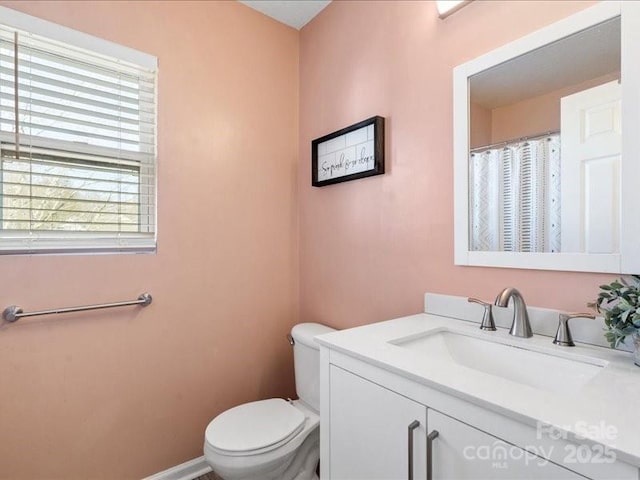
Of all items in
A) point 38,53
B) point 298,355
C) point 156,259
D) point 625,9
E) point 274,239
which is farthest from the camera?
point 274,239

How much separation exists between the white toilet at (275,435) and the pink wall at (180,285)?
0.32 m

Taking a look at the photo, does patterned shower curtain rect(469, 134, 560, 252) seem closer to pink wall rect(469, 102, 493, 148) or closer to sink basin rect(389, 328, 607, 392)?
pink wall rect(469, 102, 493, 148)

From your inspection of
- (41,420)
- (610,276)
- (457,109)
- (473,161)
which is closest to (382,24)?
(457,109)

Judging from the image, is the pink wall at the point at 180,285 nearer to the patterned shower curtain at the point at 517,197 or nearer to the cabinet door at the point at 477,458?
the patterned shower curtain at the point at 517,197

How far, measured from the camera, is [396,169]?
1508mm

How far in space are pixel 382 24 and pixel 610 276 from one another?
1344 mm

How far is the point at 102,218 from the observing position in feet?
4.89

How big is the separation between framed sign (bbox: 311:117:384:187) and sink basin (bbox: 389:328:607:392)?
0.77m

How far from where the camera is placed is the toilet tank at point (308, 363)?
1626 millimetres

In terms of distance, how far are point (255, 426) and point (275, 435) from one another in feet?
0.35

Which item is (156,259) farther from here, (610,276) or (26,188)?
(610,276)

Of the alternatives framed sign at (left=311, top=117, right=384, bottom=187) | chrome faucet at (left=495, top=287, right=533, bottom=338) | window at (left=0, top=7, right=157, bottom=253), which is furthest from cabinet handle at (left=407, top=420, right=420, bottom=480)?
window at (left=0, top=7, right=157, bottom=253)

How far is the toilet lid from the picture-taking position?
132cm

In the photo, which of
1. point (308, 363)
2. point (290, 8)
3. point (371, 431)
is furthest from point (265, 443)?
point (290, 8)
